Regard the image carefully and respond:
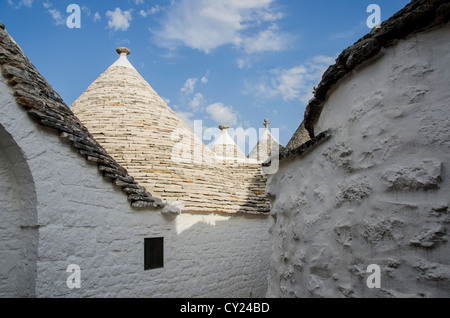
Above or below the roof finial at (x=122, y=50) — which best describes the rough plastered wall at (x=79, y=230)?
below

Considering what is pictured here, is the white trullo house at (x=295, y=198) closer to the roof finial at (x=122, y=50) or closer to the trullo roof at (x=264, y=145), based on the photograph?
the roof finial at (x=122, y=50)

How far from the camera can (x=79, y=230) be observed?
12.9 ft

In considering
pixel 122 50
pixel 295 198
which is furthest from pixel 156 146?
pixel 295 198

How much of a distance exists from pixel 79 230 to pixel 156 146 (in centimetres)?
390

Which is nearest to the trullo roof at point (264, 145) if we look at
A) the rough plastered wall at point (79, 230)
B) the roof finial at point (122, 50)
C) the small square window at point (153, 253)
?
the roof finial at point (122, 50)

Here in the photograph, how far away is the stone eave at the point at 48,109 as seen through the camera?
3.41 metres

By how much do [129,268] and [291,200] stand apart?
3096mm

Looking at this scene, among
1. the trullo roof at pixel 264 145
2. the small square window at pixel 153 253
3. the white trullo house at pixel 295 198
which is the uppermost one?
the trullo roof at pixel 264 145

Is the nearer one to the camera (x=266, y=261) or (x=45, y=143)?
(x=45, y=143)

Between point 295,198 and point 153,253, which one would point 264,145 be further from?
point 295,198

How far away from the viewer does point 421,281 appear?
190 cm

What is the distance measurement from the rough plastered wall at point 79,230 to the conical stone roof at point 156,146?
0.97 m
